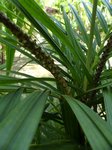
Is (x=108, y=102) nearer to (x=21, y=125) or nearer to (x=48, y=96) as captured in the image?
(x=48, y=96)

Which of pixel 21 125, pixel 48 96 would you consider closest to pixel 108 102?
pixel 48 96

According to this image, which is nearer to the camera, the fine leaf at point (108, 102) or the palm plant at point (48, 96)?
the palm plant at point (48, 96)

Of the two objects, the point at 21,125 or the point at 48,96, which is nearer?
the point at 21,125

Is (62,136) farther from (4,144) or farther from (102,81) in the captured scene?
(4,144)

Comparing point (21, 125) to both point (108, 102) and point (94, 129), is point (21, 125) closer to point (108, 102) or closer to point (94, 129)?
point (94, 129)

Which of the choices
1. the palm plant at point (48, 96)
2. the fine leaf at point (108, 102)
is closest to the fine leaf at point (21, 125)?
the palm plant at point (48, 96)

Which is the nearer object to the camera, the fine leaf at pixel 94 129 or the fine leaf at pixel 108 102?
the fine leaf at pixel 94 129

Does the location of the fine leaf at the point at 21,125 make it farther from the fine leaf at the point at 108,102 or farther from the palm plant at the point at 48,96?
the fine leaf at the point at 108,102

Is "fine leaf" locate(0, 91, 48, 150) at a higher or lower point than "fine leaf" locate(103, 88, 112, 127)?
lower

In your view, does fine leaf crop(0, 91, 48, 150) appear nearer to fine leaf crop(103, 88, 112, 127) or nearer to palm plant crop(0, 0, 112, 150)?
palm plant crop(0, 0, 112, 150)

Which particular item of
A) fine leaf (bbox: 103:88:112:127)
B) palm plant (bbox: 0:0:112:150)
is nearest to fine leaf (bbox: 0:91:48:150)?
palm plant (bbox: 0:0:112:150)

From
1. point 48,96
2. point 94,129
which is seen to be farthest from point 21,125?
point 48,96

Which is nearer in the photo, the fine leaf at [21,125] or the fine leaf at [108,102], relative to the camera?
the fine leaf at [21,125]

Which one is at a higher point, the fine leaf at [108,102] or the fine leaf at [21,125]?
the fine leaf at [108,102]
